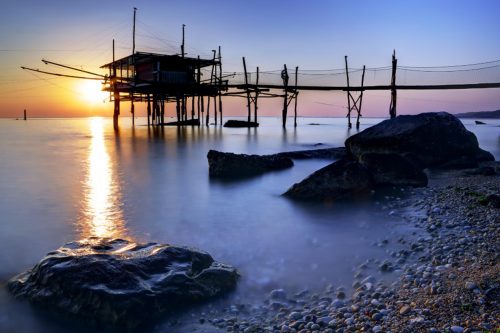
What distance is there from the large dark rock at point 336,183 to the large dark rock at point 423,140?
3.06 m

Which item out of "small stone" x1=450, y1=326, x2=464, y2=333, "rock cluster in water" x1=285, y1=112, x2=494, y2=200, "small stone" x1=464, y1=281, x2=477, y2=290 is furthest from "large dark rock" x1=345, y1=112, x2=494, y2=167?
"small stone" x1=450, y1=326, x2=464, y2=333

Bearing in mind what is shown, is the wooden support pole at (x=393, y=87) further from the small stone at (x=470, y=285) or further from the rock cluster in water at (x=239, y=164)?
the small stone at (x=470, y=285)

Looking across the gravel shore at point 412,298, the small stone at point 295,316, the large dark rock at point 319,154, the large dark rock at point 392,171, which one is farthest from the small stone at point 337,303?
the large dark rock at point 319,154

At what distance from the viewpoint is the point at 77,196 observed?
11.7 metres

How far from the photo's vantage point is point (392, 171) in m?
10.6

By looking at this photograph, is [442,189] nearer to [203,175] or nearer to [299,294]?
[299,294]

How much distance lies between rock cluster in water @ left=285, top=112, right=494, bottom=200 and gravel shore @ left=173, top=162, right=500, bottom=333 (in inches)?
152

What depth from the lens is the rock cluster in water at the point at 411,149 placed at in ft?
34.7

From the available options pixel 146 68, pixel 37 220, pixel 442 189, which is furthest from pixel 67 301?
pixel 146 68

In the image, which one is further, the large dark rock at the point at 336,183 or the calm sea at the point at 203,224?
the large dark rock at the point at 336,183

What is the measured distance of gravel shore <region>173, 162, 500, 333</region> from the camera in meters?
3.73

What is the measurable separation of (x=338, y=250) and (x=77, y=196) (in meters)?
8.24

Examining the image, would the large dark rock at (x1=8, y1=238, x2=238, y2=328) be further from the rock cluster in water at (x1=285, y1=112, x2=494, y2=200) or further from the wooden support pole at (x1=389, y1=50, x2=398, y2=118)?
the wooden support pole at (x1=389, y1=50, x2=398, y2=118)

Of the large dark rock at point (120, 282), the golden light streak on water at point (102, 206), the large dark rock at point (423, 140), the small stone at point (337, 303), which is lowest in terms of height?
the golden light streak on water at point (102, 206)
